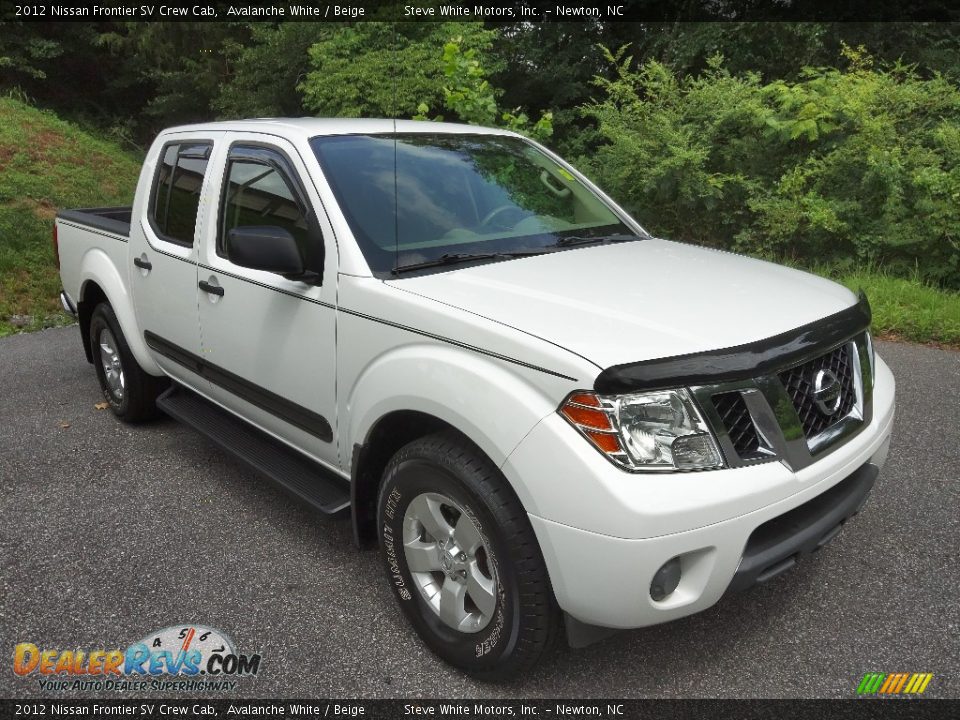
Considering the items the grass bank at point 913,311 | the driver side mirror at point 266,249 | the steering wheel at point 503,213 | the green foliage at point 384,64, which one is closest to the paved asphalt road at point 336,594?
the driver side mirror at point 266,249

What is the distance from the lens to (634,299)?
2.49m

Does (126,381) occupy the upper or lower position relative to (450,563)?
lower

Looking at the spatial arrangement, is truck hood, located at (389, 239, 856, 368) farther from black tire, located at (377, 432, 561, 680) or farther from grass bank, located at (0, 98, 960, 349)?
grass bank, located at (0, 98, 960, 349)

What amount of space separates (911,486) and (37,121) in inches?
719

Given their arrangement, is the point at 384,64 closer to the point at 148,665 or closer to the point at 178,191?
the point at 178,191

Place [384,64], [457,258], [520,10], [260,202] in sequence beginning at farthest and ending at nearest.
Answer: [520,10]
[384,64]
[260,202]
[457,258]

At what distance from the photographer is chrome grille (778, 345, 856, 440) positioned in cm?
233

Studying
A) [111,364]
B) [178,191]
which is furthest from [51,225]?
[178,191]

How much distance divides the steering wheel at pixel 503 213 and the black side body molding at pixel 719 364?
1333 millimetres

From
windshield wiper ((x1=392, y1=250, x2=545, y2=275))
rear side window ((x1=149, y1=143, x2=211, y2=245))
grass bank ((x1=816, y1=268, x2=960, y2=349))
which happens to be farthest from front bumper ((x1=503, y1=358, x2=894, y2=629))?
grass bank ((x1=816, y1=268, x2=960, y2=349))

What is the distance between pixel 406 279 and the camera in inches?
108

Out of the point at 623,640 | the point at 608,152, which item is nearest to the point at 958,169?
the point at 608,152

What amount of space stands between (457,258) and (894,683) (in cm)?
210

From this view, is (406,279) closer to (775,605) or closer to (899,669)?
(775,605)
